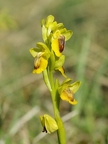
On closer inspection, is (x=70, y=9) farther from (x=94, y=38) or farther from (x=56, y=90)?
(x=56, y=90)

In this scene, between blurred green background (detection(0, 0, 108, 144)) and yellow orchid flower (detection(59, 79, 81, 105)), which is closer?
yellow orchid flower (detection(59, 79, 81, 105))

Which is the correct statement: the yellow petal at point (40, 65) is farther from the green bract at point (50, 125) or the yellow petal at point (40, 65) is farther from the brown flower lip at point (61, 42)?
the green bract at point (50, 125)

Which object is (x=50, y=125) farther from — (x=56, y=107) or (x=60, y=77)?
(x=60, y=77)

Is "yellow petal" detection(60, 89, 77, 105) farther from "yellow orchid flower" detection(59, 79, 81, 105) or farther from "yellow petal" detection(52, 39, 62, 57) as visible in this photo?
"yellow petal" detection(52, 39, 62, 57)

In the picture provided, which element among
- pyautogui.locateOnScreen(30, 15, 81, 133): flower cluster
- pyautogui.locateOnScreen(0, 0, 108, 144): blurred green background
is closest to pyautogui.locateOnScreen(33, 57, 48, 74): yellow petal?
pyautogui.locateOnScreen(30, 15, 81, 133): flower cluster

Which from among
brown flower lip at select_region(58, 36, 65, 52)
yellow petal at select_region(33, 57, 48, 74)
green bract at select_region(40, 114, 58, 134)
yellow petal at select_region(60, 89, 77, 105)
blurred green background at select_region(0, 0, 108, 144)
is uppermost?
brown flower lip at select_region(58, 36, 65, 52)

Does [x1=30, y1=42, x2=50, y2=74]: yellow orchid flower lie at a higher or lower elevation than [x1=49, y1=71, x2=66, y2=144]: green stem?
higher

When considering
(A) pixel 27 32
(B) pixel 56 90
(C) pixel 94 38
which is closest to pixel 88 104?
(B) pixel 56 90

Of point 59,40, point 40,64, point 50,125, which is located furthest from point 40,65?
point 50,125
